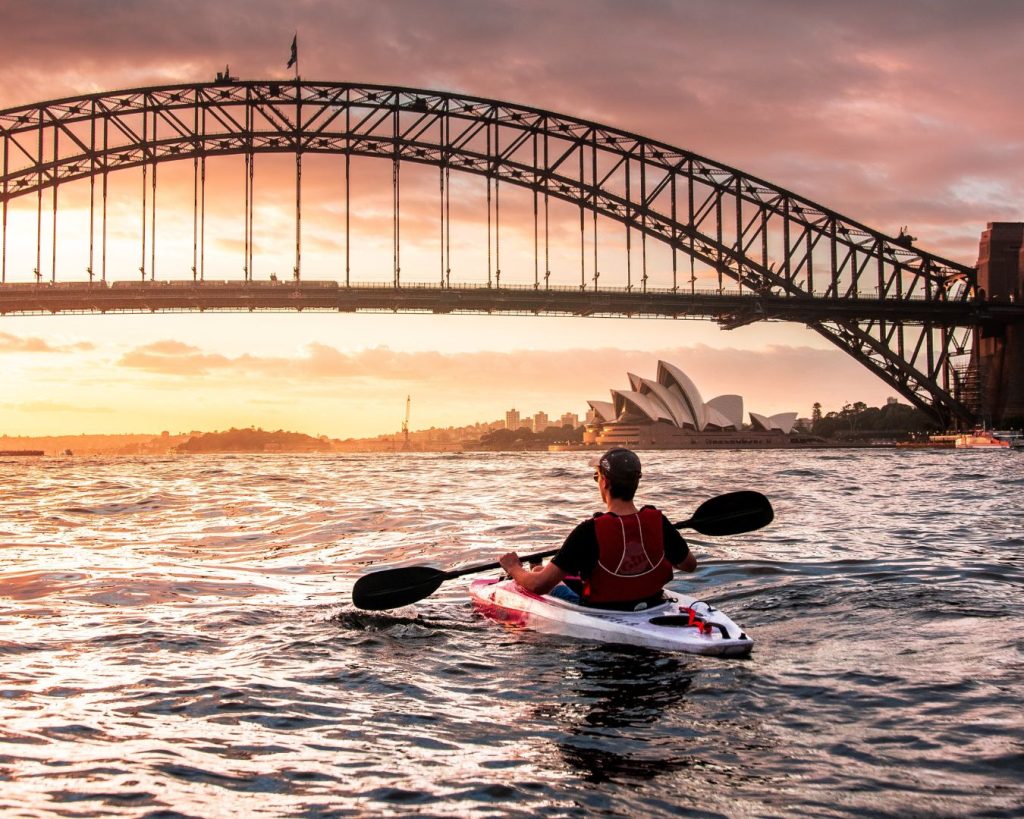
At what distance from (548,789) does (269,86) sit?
64819 mm

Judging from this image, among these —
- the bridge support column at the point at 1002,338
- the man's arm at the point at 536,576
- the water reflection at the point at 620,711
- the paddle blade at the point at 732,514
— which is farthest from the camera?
the bridge support column at the point at 1002,338

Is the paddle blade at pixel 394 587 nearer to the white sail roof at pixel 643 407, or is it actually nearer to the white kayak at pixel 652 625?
the white kayak at pixel 652 625

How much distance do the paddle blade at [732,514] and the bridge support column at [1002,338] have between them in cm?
6897

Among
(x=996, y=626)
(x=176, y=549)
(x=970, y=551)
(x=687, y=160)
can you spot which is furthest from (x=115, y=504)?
(x=687, y=160)

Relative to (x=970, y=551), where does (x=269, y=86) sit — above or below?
above

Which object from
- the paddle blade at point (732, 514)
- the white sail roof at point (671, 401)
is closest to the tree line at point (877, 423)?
the white sail roof at point (671, 401)

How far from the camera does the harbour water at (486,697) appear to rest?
4.26 meters

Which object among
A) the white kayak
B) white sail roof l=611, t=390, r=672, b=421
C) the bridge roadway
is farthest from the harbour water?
white sail roof l=611, t=390, r=672, b=421

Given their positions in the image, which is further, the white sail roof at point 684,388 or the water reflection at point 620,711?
the white sail roof at point 684,388

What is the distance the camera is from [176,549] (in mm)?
13648

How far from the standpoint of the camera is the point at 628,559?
22.7 ft

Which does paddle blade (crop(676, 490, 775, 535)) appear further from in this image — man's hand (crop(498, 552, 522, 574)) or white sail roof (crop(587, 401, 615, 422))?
white sail roof (crop(587, 401, 615, 422))

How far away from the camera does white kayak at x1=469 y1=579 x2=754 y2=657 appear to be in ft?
22.0

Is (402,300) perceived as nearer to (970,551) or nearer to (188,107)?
(188,107)
